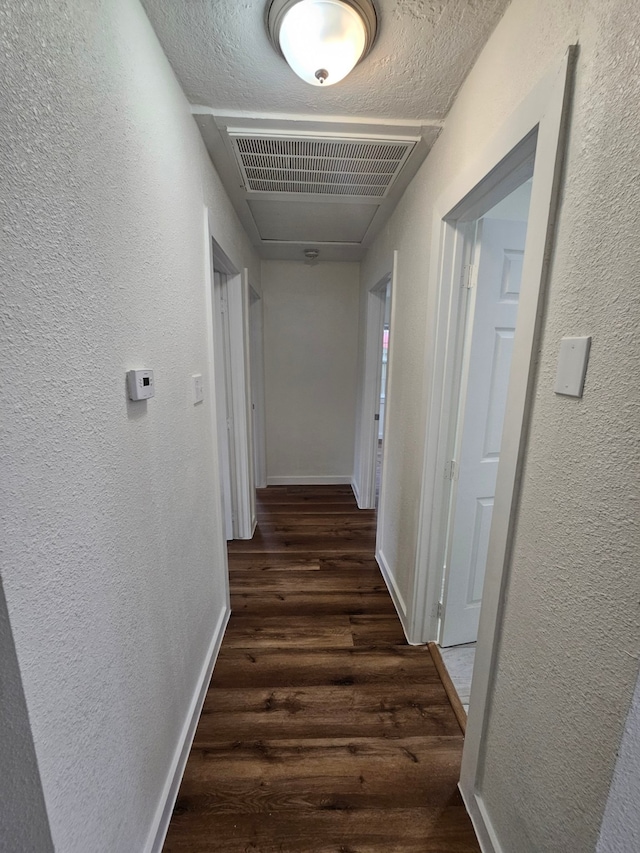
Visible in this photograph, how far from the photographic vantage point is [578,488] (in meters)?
0.64

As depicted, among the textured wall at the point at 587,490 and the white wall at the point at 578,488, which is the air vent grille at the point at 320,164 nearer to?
the white wall at the point at 578,488

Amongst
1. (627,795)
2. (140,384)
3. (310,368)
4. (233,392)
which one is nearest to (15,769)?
(140,384)

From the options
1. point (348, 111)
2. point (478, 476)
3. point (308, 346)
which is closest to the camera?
point (348, 111)

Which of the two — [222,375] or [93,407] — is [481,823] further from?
[222,375]

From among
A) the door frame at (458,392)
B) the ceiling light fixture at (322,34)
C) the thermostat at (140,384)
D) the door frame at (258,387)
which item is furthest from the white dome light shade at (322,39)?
the door frame at (258,387)

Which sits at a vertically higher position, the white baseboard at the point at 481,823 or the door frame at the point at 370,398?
the door frame at the point at 370,398

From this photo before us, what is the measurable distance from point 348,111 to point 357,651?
7.78 feet

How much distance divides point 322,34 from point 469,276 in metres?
0.87

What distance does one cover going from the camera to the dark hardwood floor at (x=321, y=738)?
3.30 ft

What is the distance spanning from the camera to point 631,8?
526 millimetres

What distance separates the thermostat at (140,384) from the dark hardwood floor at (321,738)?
52.9 inches

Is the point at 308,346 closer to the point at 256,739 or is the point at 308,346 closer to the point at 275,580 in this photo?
the point at 275,580

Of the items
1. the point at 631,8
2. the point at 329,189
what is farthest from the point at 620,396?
the point at 329,189

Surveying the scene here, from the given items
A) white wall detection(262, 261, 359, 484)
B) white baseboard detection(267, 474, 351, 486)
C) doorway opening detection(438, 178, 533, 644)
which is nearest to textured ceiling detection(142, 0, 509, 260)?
doorway opening detection(438, 178, 533, 644)
